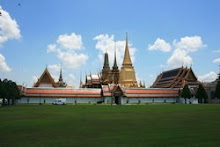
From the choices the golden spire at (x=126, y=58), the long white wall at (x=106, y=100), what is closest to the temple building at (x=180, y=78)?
the long white wall at (x=106, y=100)

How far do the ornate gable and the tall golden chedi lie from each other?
2946cm

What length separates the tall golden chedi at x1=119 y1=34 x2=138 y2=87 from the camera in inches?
4289

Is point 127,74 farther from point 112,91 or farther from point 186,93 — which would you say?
point 186,93

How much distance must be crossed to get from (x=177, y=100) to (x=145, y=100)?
1015cm

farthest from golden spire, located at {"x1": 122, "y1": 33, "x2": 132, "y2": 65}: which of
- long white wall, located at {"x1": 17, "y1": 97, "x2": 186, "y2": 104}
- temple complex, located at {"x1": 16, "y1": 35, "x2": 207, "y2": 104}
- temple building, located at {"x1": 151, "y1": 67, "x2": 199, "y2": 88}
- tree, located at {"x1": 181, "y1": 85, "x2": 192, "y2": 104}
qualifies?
tree, located at {"x1": 181, "y1": 85, "x2": 192, "y2": 104}

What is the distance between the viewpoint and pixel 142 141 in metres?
10.7

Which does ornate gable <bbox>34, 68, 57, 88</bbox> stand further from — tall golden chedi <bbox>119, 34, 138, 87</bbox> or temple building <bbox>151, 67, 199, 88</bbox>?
temple building <bbox>151, 67, 199, 88</bbox>

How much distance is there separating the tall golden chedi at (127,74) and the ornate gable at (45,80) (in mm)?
29465

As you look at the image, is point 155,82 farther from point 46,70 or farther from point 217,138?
point 217,138

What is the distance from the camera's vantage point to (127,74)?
11038cm

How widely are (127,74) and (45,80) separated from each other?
3293 cm

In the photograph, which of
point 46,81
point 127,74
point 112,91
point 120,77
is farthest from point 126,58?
point 46,81

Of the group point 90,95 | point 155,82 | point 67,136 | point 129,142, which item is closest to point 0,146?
point 67,136

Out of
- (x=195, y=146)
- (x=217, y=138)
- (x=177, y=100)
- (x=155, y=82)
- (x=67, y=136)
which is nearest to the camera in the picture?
(x=195, y=146)
